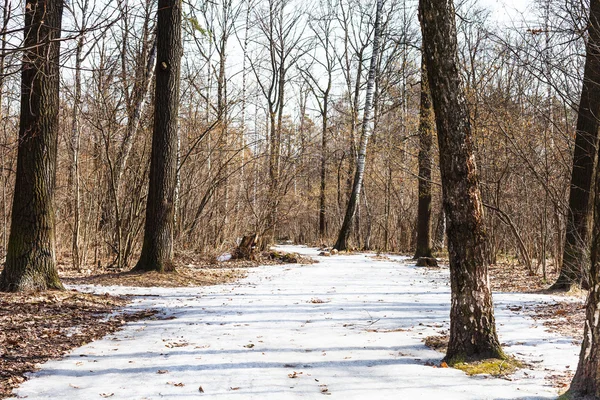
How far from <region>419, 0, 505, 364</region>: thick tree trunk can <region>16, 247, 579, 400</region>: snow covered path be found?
40cm

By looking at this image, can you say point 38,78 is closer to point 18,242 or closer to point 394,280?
point 18,242

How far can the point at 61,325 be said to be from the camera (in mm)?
5199

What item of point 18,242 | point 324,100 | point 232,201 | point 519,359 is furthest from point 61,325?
point 324,100

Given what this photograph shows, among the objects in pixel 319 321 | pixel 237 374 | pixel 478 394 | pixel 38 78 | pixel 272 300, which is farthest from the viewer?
pixel 272 300

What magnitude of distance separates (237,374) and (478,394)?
1.84 m

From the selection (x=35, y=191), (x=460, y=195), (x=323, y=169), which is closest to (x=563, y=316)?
(x=460, y=195)

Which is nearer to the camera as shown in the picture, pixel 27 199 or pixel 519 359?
pixel 519 359

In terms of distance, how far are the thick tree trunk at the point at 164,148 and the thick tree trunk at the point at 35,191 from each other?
290cm

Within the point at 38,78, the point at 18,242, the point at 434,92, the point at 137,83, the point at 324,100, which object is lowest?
the point at 18,242

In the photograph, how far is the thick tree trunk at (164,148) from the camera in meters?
9.44

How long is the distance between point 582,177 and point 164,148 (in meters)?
7.64

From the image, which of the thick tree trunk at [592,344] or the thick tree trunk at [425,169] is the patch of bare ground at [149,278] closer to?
the thick tree trunk at [425,169]

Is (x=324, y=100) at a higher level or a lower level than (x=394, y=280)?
higher

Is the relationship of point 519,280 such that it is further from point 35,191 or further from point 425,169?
point 35,191
